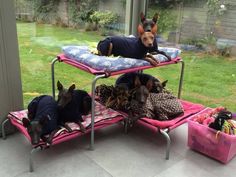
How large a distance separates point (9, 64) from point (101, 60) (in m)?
0.64

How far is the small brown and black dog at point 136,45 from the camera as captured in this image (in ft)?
6.35

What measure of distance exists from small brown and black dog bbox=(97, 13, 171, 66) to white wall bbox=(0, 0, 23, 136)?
0.59m

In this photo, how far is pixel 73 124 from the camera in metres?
1.86

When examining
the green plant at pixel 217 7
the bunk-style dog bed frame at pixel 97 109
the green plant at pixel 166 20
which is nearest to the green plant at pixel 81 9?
the bunk-style dog bed frame at pixel 97 109

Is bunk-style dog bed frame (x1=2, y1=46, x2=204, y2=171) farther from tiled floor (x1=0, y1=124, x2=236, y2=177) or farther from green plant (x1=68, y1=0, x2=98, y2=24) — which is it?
green plant (x1=68, y1=0, x2=98, y2=24)

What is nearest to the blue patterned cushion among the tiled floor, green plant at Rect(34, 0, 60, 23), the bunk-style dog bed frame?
the bunk-style dog bed frame

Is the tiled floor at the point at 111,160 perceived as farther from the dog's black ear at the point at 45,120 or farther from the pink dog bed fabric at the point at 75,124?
the dog's black ear at the point at 45,120

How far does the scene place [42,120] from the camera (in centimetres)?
162

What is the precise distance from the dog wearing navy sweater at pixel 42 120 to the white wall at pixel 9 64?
25 cm

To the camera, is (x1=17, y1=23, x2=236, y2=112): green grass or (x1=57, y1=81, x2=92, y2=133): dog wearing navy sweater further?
(x1=17, y1=23, x2=236, y2=112): green grass

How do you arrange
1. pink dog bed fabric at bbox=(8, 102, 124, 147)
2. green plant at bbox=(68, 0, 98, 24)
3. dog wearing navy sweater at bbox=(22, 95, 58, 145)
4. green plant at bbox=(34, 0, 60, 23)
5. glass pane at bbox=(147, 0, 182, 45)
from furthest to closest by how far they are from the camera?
1. glass pane at bbox=(147, 0, 182, 45)
2. green plant at bbox=(68, 0, 98, 24)
3. green plant at bbox=(34, 0, 60, 23)
4. pink dog bed fabric at bbox=(8, 102, 124, 147)
5. dog wearing navy sweater at bbox=(22, 95, 58, 145)

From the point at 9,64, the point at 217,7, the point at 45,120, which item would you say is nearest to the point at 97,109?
the point at 45,120

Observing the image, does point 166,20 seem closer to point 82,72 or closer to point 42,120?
point 82,72

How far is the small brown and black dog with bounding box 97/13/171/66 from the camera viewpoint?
76.2 inches
